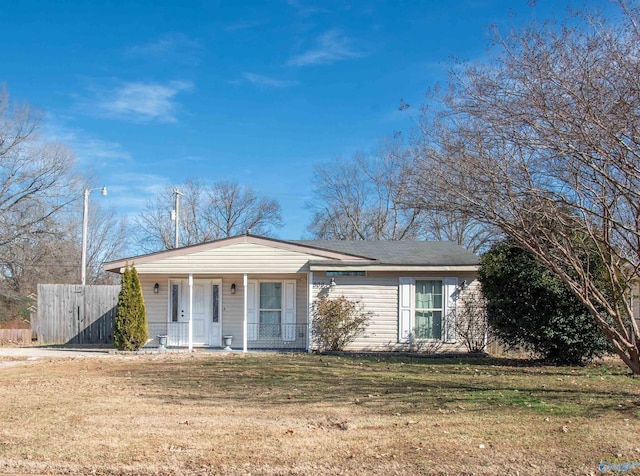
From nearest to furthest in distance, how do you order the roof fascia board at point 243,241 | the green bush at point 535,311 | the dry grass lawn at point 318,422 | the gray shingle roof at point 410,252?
the dry grass lawn at point 318,422
the green bush at point 535,311
the gray shingle roof at point 410,252
the roof fascia board at point 243,241

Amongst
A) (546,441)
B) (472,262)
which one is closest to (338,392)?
(546,441)

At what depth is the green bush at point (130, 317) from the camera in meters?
16.0

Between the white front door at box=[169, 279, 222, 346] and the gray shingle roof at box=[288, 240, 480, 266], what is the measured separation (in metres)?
2.91

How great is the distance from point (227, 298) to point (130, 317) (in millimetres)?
2947

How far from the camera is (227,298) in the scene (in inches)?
701

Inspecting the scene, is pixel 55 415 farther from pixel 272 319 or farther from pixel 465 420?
pixel 272 319

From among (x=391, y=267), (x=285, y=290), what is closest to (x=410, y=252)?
(x=391, y=267)

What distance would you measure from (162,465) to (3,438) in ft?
7.02

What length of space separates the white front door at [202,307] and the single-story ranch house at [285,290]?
0.10ft

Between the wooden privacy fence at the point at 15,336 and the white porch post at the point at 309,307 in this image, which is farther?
the wooden privacy fence at the point at 15,336

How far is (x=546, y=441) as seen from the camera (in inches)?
238

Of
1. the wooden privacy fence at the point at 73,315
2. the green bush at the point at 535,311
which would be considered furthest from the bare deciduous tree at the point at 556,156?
the wooden privacy fence at the point at 73,315

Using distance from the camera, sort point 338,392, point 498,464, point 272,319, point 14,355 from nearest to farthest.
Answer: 1. point 498,464
2. point 338,392
3. point 14,355
4. point 272,319

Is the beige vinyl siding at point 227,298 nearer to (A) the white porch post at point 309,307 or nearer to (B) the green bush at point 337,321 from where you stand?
(A) the white porch post at point 309,307
